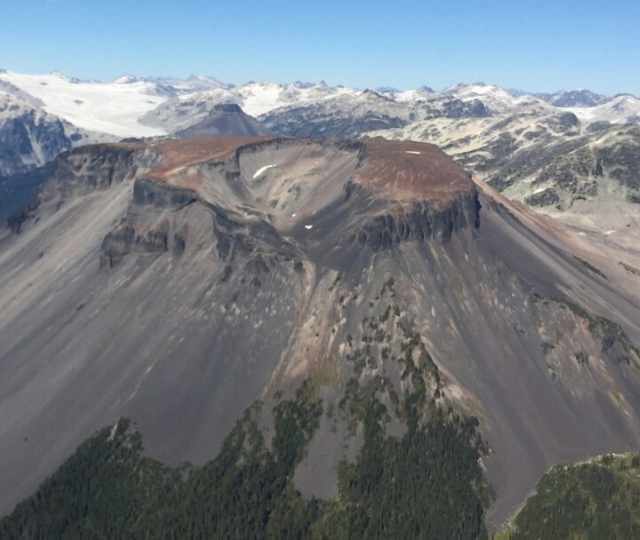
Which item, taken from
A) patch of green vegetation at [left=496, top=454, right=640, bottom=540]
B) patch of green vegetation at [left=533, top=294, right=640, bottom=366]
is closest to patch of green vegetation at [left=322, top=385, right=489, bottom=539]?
patch of green vegetation at [left=496, top=454, right=640, bottom=540]

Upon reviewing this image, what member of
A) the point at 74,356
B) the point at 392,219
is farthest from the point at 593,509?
the point at 74,356

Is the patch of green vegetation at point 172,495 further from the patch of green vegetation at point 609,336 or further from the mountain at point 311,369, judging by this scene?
the patch of green vegetation at point 609,336

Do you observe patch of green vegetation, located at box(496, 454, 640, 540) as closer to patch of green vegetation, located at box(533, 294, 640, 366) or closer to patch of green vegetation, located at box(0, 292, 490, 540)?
patch of green vegetation, located at box(0, 292, 490, 540)

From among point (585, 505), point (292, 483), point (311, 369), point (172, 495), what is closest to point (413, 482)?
point (292, 483)

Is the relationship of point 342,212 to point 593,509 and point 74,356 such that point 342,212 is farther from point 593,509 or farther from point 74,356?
point 593,509

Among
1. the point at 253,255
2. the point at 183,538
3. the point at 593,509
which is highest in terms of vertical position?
the point at 253,255
